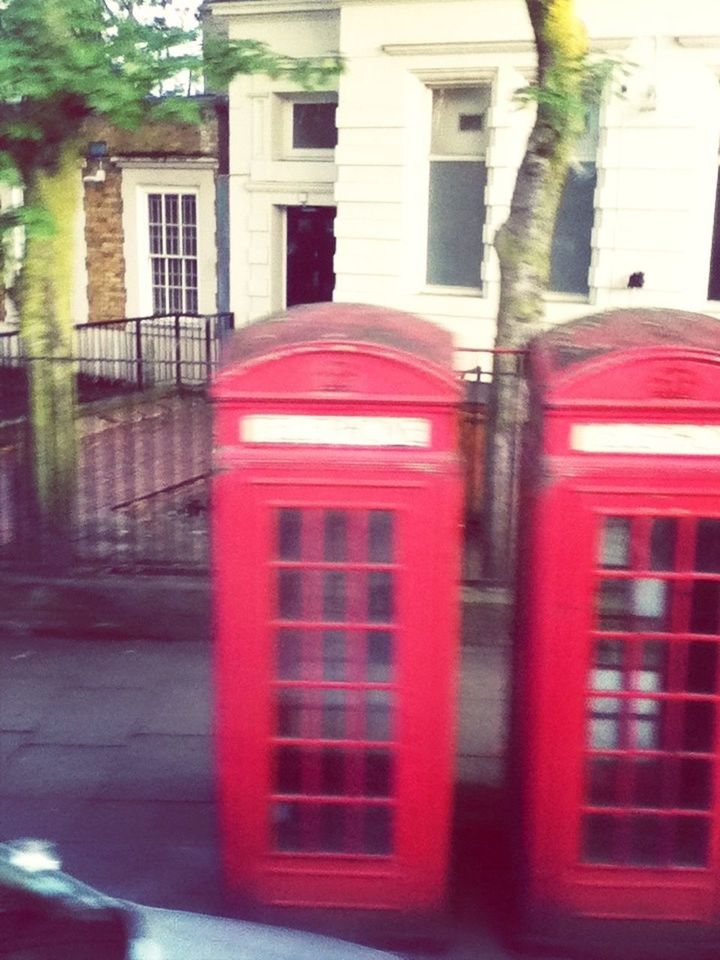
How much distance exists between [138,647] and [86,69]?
11.5 ft

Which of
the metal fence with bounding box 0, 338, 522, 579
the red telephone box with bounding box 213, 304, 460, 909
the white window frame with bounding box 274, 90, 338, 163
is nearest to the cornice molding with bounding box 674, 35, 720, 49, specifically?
the metal fence with bounding box 0, 338, 522, 579

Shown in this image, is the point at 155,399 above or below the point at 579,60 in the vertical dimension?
below

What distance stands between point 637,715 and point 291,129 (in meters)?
11.8

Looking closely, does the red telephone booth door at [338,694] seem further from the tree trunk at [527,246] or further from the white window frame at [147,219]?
the white window frame at [147,219]

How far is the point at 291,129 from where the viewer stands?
13.7 metres

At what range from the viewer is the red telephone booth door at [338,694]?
3354 millimetres

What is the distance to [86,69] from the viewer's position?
5.50 meters

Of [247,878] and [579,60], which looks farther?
[579,60]

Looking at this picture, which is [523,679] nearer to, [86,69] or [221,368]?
[221,368]

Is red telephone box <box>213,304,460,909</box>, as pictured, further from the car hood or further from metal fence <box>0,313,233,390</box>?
metal fence <box>0,313,233,390</box>

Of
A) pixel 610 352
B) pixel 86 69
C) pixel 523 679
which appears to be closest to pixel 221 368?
pixel 610 352

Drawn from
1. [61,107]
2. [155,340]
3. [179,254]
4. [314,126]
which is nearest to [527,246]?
[61,107]

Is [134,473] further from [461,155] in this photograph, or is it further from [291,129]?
[291,129]

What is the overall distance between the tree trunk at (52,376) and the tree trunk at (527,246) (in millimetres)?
2769
